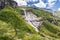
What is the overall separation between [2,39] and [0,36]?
4118 mm

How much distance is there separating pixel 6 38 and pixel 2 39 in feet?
18.1

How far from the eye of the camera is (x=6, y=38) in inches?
7323

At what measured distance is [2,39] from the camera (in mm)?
189625

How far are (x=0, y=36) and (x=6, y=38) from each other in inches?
344

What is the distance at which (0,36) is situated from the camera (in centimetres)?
19212
